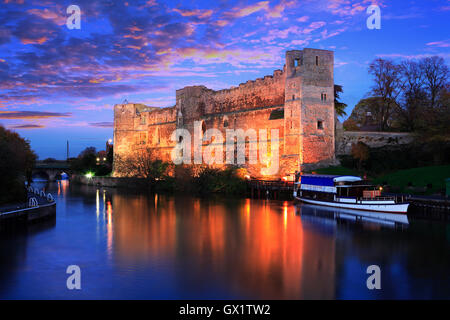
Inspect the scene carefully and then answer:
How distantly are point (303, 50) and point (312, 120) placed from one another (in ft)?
14.2

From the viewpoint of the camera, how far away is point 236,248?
528 inches

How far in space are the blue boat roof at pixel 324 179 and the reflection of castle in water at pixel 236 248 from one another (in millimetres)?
2156

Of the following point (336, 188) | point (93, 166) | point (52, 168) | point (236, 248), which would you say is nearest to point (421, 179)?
point (336, 188)

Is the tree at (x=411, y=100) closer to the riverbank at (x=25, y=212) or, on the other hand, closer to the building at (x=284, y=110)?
the building at (x=284, y=110)

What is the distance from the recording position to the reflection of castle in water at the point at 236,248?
9.84 metres

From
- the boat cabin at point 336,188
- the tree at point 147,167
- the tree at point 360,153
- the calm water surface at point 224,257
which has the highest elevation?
the tree at point 360,153

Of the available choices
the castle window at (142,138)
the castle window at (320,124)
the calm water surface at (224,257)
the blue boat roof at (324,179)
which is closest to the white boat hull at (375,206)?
the blue boat roof at (324,179)

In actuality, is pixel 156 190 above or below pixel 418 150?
below

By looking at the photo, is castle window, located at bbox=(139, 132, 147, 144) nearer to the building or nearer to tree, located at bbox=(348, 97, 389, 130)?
the building

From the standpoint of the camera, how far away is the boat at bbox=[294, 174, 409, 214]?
765 inches

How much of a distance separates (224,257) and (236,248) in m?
1.23
